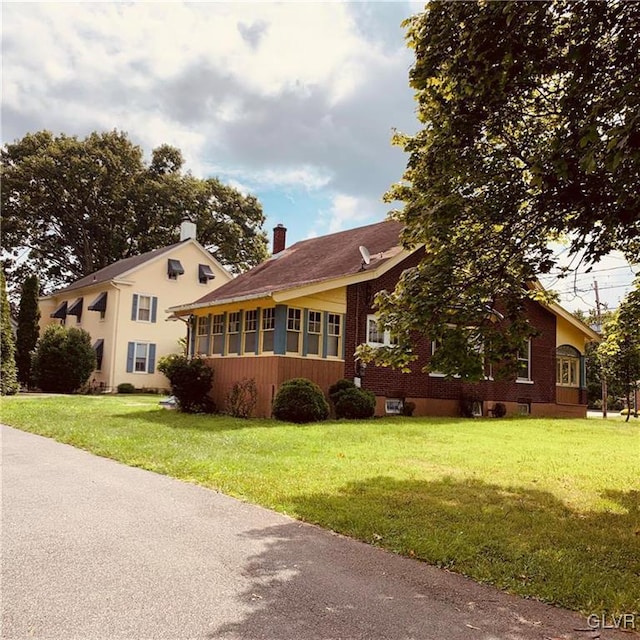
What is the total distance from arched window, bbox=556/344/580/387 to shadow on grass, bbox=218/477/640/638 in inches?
715

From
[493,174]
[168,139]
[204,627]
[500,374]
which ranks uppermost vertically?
[168,139]

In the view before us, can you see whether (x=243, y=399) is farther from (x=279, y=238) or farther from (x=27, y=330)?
(x=27, y=330)

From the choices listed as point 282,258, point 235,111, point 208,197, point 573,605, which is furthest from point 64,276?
point 573,605

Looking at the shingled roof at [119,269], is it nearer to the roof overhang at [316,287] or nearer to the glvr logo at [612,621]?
the roof overhang at [316,287]

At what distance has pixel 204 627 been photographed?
3268mm

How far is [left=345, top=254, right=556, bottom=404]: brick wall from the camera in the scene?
59.1ft

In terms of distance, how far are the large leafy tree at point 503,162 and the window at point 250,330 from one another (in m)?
9.68

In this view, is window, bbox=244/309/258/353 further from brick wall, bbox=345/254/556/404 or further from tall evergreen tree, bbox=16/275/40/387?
tall evergreen tree, bbox=16/275/40/387

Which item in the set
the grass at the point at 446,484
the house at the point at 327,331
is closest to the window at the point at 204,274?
the house at the point at 327,331

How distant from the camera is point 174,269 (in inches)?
1228

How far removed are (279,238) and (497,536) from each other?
2097 centimetres

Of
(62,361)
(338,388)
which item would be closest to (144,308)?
(62,361)

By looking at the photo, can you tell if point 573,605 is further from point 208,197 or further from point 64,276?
point 64,276

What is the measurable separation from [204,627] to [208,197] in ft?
138
